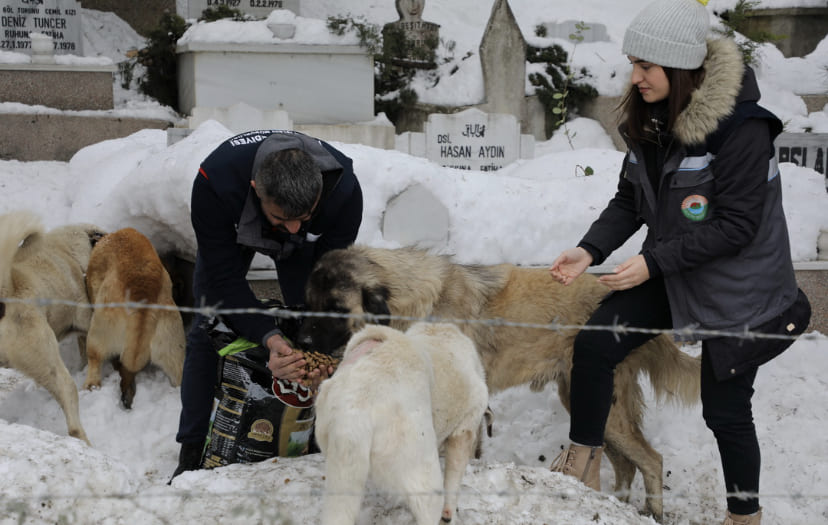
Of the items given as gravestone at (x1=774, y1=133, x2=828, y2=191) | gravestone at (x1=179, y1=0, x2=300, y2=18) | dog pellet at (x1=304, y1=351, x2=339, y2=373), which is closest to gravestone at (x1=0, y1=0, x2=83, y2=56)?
gravestone at (x1=179, y1=0, x2=300, y2=18)

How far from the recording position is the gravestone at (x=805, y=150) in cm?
634

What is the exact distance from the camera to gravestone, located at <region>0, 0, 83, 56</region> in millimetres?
9523

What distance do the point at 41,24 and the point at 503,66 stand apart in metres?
6.34

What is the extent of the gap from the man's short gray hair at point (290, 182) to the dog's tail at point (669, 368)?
1856mm

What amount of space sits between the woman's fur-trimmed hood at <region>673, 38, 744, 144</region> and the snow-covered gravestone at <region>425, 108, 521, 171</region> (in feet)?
20.2

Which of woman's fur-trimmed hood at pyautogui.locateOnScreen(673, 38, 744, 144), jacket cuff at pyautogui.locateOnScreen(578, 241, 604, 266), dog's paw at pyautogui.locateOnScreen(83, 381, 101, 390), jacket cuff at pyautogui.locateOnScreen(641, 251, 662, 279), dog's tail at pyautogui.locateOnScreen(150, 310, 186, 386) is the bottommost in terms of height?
dog's paw at pyautogui.locateOnScreen(83, 381, 101, 390)

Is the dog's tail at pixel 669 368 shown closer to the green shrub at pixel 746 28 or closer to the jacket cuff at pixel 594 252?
the jacket cuff at pixel 594 252

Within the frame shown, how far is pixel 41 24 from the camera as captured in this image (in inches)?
381

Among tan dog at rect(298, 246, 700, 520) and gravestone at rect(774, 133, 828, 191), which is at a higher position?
gravestone at rect(774, 133, 828, 191)

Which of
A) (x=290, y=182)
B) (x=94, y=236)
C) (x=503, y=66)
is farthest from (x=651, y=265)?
(x=503, y=66)

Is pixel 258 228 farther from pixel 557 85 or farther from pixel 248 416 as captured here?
pixel 557 85

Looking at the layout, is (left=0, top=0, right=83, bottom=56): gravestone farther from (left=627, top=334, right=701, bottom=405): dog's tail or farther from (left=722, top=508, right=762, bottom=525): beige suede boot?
(left=722, top=508, right=762, bottom=525): beige suede boot

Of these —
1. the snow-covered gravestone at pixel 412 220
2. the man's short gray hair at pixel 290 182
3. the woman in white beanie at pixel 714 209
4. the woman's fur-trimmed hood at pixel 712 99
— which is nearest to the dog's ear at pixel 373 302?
the man's short gray hair at pixel 290 182

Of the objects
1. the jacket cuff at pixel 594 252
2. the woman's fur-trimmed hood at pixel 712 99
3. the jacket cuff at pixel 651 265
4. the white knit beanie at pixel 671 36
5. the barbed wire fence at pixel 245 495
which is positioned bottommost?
the barbed wire fence at pixel 245 495
